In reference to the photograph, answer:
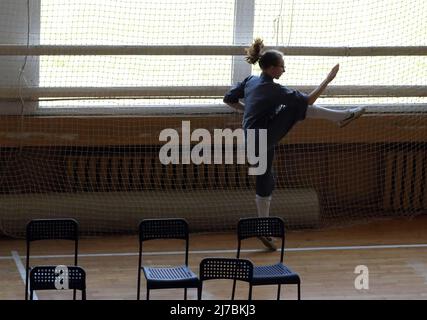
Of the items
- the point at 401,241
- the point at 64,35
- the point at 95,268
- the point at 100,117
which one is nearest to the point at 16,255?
the point at 95,268

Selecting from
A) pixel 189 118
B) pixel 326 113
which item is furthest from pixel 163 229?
pixel 189 118

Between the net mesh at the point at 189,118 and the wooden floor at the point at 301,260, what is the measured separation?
1.08 ft

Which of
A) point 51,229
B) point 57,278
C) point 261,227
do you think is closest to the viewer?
point 57,278

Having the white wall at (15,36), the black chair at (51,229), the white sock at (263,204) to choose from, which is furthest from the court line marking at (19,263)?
the white sock at (263,204)

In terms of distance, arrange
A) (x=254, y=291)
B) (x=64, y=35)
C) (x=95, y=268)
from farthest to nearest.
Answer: (x=64, y=35)
(x=95, y=268)
(x=254, y=291)

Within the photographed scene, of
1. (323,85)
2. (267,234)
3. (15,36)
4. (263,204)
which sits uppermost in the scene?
(15,36)

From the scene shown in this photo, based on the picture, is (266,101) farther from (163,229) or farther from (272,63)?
(163,229)

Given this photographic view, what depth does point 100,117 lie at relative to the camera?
8500mm

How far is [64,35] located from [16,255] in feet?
6.92

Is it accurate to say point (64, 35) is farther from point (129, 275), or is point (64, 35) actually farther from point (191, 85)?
point (129, 275)

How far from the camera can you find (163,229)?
6242 mm

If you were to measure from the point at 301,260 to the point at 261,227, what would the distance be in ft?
5.20

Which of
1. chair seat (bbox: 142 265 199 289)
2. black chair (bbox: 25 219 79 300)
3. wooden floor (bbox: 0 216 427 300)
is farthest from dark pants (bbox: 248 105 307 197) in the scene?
black chair (bbox: 25 219 79 300)

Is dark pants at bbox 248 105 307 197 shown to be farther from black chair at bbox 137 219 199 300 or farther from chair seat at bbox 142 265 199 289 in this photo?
chair seat at bbox 142 265 199 289
